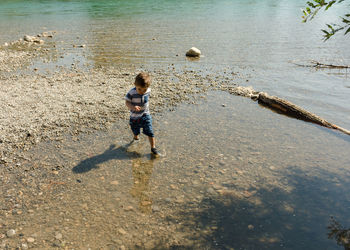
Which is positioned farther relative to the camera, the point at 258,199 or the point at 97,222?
the point at 258,199

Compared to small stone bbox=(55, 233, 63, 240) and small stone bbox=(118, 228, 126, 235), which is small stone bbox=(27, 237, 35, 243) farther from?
small stone bbox=(118, 228, 126, 235)

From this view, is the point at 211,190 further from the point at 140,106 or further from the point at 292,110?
the point at 292,110

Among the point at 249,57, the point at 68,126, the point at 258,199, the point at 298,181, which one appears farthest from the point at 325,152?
the point at 249,57

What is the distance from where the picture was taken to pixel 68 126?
722cm

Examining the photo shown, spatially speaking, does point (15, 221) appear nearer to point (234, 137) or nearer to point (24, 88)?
point (234, 137)

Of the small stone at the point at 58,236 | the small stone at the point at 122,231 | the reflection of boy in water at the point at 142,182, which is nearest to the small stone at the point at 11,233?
the small stone at the point at 58,236

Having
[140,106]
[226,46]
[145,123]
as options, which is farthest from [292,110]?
[226,46]

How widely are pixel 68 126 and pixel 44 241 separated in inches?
143

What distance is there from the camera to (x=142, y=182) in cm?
545

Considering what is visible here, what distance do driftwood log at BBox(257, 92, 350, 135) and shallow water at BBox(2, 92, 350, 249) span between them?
0.27 meters

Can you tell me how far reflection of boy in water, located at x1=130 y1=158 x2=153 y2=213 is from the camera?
4906 millimetres

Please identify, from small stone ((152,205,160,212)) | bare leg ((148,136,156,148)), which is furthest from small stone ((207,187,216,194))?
bare leg ((148,136,156,148))

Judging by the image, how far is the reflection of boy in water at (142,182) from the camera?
4.91 metres

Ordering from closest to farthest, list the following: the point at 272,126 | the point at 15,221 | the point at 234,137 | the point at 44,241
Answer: the point at 44,241, the point at 15,221, the point at 234,137, the point at 272,126
